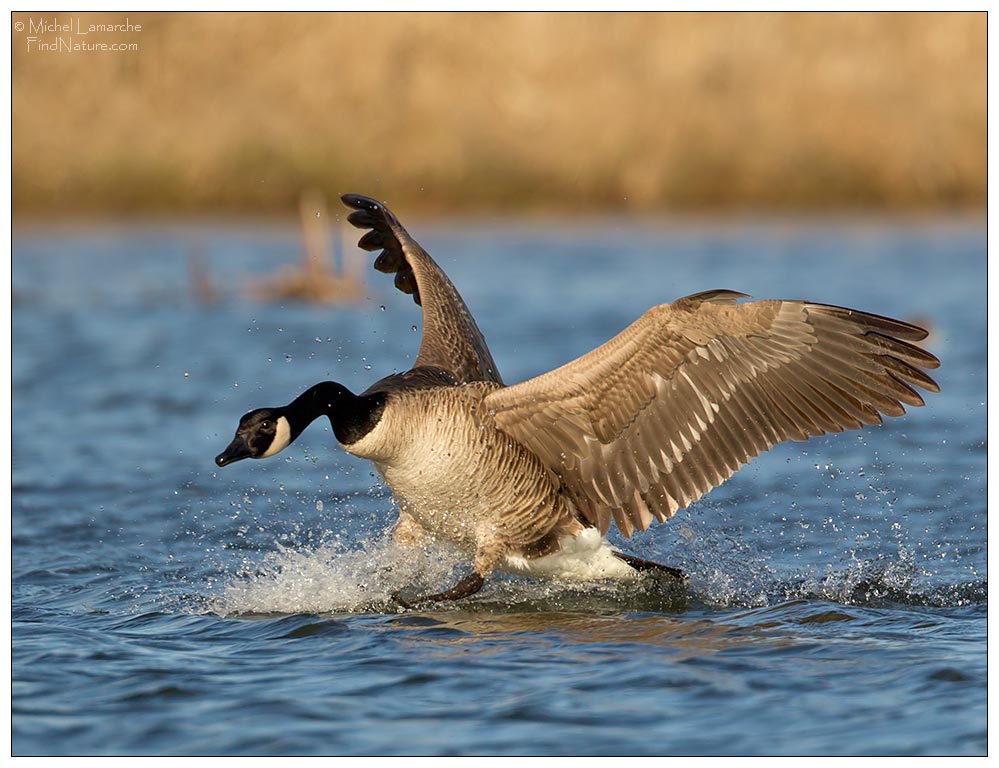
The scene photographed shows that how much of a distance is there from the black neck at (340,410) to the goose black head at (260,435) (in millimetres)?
108

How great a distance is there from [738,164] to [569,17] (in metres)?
5.36

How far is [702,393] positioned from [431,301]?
7.58ft

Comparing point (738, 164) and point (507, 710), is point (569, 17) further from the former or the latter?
point (507, 710)

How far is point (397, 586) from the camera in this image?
319 inches

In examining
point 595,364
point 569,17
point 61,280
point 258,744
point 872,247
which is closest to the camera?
point 258,744

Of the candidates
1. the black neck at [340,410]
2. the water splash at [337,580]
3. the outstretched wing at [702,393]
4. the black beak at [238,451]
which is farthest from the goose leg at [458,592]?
the black beak at [238,451]

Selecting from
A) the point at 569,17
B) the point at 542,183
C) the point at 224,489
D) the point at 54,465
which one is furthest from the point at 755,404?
the point at 569,17

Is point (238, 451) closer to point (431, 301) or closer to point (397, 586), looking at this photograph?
point (397, 586)

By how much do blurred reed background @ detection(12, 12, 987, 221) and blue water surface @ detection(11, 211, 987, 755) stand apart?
11774 mm

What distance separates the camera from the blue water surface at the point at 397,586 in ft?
19.6

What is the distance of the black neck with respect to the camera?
7215 millimetres

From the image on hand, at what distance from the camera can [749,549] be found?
30.4 feet

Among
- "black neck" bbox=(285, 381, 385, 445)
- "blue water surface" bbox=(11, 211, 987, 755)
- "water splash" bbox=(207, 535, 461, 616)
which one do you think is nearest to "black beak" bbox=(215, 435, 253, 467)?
"black neck" bbox=(285, 381, 385, 445)

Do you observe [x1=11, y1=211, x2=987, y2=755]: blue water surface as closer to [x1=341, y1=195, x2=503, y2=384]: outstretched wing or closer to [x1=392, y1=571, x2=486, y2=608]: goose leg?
[x1=392, y1=571, x2=486, y2=608]: goose leg
